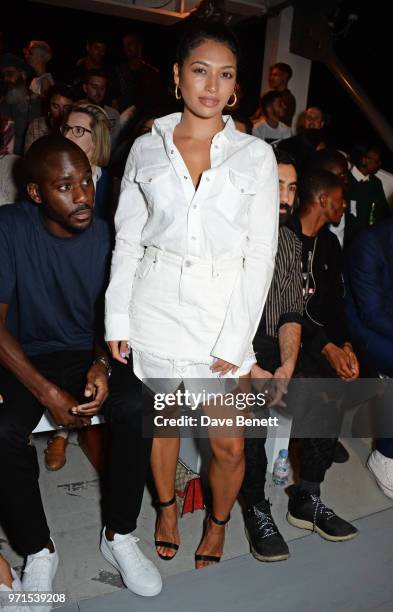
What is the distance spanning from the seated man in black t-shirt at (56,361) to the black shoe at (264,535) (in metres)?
0.40

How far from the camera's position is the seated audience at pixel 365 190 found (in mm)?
3736

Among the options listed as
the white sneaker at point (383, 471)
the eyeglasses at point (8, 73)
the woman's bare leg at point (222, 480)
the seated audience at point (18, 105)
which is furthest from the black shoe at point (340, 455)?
the eyeglasses at point (8, 73)

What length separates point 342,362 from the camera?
2.25 metres

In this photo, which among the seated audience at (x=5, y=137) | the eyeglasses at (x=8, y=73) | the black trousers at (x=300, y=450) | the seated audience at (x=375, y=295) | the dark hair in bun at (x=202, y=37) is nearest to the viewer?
the dark hair in bun at (x=202, y=37)

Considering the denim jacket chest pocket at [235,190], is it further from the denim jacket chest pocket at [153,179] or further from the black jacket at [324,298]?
the black jacket at [324,298]

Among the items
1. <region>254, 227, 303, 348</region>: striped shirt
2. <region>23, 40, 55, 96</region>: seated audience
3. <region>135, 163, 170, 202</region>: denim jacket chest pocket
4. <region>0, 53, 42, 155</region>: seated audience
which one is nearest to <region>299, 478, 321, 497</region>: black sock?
<region>254, 227, 303, 348</region>: striped shirt

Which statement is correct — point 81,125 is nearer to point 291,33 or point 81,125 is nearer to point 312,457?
point 312,457

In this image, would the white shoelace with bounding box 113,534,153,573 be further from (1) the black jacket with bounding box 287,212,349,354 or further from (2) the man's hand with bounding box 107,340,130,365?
(1) the black jacket with bounding box 287,212,349,354

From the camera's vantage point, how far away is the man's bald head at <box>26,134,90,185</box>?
1.80m

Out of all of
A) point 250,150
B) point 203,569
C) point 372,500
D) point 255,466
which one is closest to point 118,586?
point 203,569

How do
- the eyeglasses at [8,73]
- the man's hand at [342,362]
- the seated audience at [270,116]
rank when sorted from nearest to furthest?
the man's hand at [342,362]
the eyeglasses at [8,73]
the seated audience at [270,116]

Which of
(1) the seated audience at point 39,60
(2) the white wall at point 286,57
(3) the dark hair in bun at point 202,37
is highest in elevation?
(2) the white wall at point 286,57

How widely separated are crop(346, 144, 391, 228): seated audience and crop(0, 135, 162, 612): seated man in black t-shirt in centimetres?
235

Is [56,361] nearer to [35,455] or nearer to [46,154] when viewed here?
[35,455]
